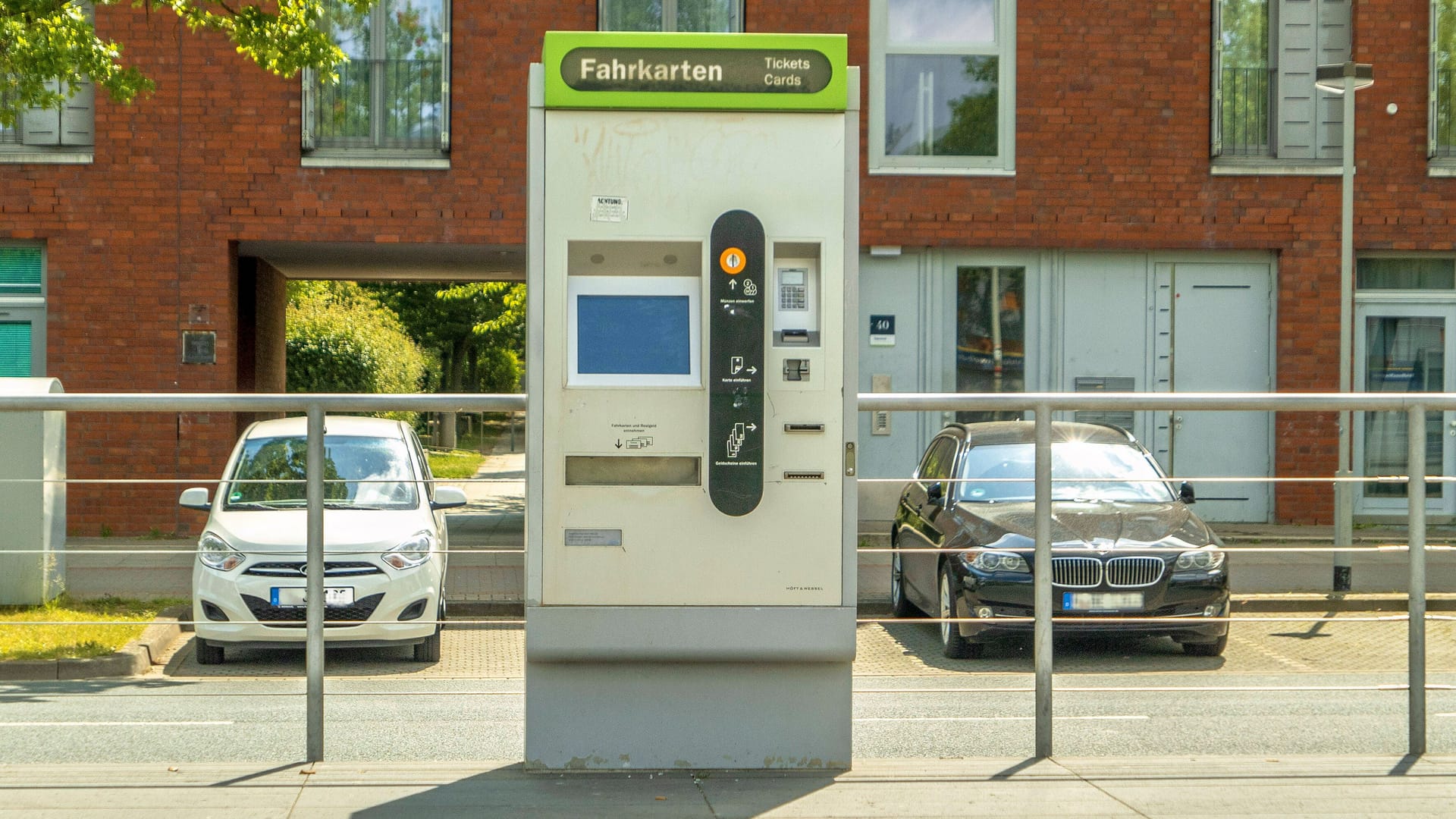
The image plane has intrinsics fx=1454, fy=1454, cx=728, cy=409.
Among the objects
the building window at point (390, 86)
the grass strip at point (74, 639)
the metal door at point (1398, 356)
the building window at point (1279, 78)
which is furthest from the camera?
the metal door at point (1398, 356)

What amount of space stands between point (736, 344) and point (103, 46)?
9079mm

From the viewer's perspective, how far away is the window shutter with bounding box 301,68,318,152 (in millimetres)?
15664

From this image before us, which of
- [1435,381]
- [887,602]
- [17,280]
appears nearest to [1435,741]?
[887,602]

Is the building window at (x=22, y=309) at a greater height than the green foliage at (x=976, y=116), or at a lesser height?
lesser

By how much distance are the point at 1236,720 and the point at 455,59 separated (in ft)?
37.8

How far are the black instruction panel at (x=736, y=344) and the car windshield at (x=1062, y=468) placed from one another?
129 inches

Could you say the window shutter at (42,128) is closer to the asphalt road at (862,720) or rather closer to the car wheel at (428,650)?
the asphalt road at (862,720)

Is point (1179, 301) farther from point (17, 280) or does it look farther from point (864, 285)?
point (17, 280)

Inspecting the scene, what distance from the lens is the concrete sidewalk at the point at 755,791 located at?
4.46 metres

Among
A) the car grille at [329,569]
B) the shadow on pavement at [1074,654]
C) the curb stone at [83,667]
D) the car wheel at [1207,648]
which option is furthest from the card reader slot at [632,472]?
the curb stone at [83,667]

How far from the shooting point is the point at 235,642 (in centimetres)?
690

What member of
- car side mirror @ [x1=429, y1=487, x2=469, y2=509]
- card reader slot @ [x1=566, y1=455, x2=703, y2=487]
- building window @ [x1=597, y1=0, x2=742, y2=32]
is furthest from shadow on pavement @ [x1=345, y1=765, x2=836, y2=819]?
building window @ [x1=597, y1=0, x2=742, y2=32]

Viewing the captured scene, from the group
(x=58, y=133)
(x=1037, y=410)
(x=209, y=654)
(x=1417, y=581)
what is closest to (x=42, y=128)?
(x=58, y=133)

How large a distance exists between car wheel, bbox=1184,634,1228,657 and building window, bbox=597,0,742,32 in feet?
33.9
